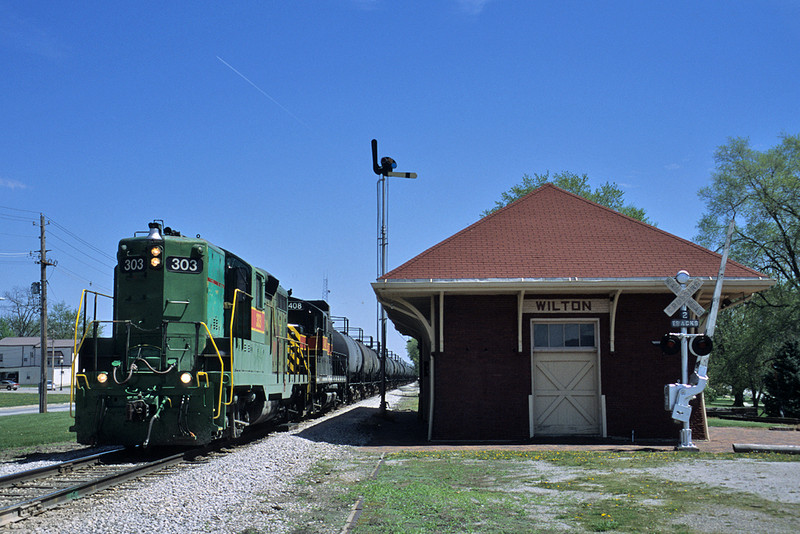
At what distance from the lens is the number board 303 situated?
12.8 m

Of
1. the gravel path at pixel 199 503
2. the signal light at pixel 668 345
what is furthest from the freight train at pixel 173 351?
the signal light at pixel 668 345

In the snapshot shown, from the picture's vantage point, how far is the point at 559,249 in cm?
1706

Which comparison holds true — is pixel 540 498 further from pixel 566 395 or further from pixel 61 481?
pixel 566 395

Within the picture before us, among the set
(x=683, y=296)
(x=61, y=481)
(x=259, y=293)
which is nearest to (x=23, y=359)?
(x=259, y=293)

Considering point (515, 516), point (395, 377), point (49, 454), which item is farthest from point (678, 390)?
point (395, 377)

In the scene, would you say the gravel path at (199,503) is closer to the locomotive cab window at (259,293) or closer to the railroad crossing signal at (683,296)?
the locomotive cab window at (259,293)

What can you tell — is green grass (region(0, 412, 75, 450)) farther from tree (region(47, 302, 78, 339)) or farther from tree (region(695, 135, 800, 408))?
tree (region(47, 302, 78, 339))

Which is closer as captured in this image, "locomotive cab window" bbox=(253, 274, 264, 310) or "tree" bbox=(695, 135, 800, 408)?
"locomotive cab window" bbox=(253, 274, 264, 310)

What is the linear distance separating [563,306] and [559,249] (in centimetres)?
152

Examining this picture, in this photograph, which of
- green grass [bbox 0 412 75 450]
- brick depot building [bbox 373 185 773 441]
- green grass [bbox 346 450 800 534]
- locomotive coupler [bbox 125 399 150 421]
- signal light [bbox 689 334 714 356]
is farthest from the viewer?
green grass [bbox 0 412 75 450]

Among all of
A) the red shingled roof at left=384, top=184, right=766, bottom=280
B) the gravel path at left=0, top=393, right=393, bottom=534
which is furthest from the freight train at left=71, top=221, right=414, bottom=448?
the red shingled roof at left=384, top=184, right=766, bottom=280

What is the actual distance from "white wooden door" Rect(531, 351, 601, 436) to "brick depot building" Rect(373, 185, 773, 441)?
2cm

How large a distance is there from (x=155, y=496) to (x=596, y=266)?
441 inches

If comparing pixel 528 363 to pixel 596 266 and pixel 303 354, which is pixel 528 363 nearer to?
pixel 596 266
